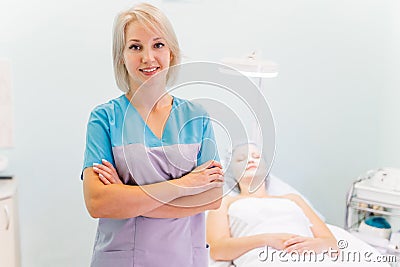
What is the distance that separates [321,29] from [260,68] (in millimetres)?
737

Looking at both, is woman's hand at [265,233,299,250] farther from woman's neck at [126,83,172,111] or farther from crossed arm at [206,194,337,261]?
woman's neck at [126,83,172,111]

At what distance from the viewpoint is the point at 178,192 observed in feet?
3.39

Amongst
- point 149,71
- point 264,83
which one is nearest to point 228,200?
point 264,83

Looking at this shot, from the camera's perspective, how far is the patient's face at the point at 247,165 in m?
1.93

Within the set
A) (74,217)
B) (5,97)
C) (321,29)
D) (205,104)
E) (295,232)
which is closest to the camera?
(205,104)

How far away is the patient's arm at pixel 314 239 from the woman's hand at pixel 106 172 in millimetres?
793

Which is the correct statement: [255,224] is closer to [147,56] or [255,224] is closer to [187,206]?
[187,206]

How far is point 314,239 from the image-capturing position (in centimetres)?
166

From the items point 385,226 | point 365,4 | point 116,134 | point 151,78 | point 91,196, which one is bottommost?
point 385,226

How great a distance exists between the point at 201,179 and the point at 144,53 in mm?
Answer: 298

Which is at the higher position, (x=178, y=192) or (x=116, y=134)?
(x=116, y=134)

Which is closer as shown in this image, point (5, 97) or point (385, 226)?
point (5, 97)

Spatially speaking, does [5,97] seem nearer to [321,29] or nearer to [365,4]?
[321,29]

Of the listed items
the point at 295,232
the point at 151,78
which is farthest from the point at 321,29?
the point at 151,78
